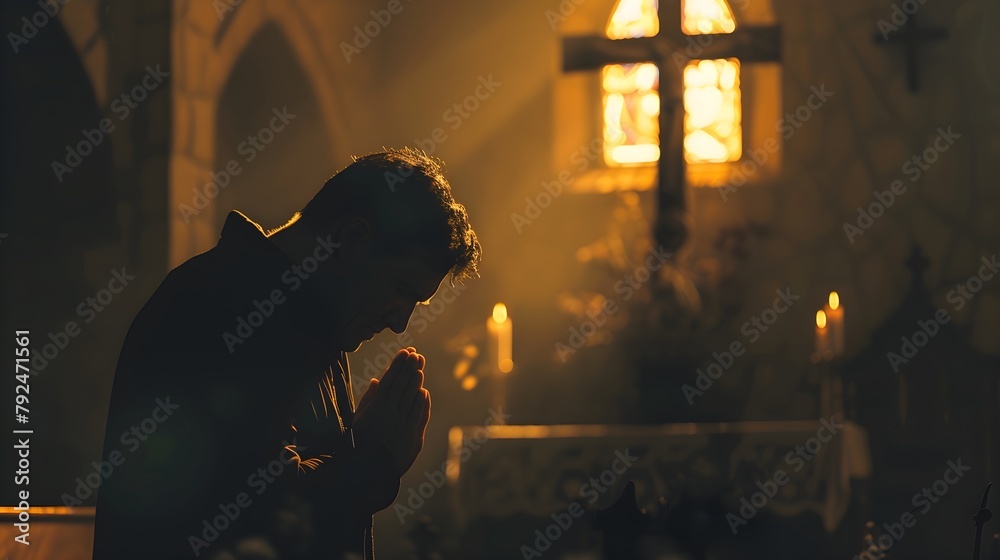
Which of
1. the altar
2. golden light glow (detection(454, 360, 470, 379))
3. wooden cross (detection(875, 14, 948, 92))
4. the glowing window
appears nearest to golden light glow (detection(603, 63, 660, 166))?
the glowing window

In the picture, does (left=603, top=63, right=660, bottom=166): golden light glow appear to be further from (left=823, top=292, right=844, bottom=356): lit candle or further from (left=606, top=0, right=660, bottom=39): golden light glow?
(left=823, top=292, right=844, bottom=356): lit candle

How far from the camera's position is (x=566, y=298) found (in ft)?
23.5

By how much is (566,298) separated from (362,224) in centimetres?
509

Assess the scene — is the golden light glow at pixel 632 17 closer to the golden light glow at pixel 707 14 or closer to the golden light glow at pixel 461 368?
the golden light glow at pixel 707 14

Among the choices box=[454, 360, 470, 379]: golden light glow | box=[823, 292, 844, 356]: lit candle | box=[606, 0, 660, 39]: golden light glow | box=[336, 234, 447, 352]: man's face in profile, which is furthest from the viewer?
box=[606, 0, 660, 39]: golden light glow

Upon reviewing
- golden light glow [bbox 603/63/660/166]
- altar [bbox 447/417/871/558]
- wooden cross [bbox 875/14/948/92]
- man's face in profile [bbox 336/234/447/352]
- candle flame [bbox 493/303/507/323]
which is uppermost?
wooden cross [bbox 875/14/948/92]

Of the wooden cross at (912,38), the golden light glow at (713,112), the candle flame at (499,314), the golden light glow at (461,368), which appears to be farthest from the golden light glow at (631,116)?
the candle flame at (499,314)

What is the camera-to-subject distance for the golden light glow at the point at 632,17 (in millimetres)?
8125

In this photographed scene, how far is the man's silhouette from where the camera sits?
185cm

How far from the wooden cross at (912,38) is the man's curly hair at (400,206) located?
5619mm

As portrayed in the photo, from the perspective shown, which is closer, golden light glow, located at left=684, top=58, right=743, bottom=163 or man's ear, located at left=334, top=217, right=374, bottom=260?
man's ear, located at left=334, top=217, right=374, bottom=260

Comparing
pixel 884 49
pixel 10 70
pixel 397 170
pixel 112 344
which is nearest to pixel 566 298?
pixel 884 49

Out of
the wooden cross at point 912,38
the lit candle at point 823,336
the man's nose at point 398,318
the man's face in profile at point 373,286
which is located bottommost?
the lit candle at point 823,336

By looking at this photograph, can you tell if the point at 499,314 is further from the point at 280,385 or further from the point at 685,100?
the point at 685,100
